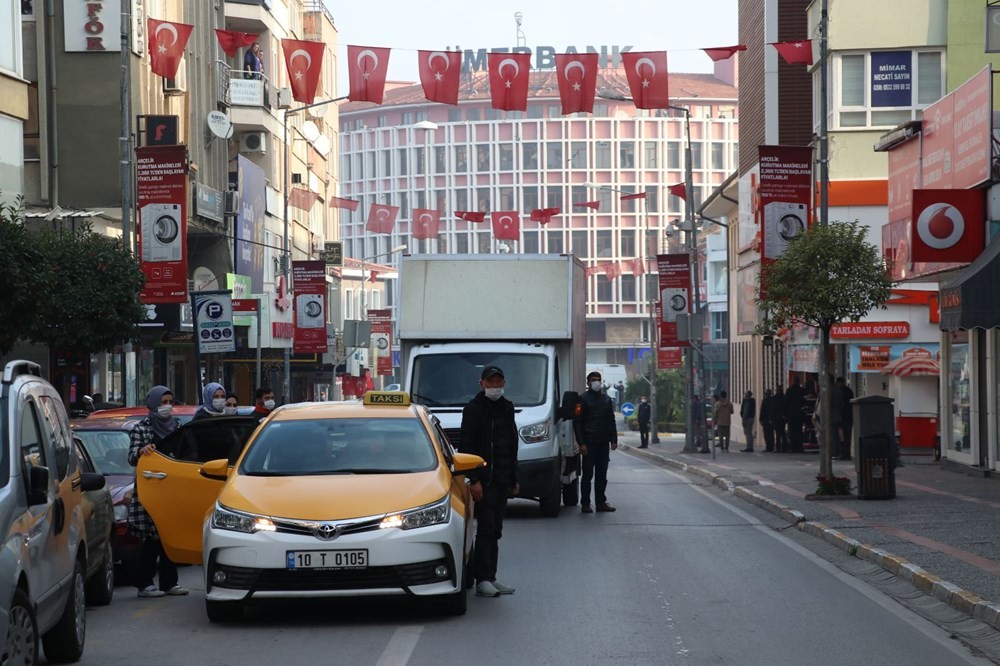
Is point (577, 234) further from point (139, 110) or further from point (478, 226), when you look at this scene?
point (139, 110)

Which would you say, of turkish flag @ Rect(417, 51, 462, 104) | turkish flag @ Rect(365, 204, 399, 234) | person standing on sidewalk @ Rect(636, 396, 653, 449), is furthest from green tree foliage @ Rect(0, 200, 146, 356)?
turkish flag @ Rect(365, 204, 399, 234)

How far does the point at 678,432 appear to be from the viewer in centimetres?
8050

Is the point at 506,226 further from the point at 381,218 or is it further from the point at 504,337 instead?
the point at 504,337

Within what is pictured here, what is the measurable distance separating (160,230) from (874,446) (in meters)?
14.2

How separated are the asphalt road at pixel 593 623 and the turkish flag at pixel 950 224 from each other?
35.1 feet

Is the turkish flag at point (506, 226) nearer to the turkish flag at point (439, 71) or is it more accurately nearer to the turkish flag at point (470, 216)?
the turkish flag at point (470, 216)

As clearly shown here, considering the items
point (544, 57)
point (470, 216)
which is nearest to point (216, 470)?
point (470, 216)

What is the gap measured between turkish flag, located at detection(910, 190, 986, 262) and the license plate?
A: 55.4 ft

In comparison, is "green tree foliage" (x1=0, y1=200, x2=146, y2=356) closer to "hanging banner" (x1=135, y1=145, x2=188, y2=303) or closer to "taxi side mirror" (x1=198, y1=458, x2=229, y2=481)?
"hanging banner" (x1=135, y1=145, x2=188, y2=303)

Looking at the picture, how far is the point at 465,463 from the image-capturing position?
11367 mm

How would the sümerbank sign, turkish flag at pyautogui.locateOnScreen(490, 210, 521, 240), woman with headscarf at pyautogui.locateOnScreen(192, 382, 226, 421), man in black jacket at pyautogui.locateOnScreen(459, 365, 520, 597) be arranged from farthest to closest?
the sümerbank sign, turkish flag at pyautogui.locateOnScreen(490, 210, 521, 240), woman with headscarf at pyautogui.locateOnScreen(192, 382, 226, 421), man in black jacket at pyautogui.locateOnScreen(459, 365, 520, 597)

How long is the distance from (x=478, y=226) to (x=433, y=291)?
128268 millimetres

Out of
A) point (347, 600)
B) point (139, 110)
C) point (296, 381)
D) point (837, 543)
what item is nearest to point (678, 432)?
point (296, 381)

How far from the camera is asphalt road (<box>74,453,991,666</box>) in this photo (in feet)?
31.2
